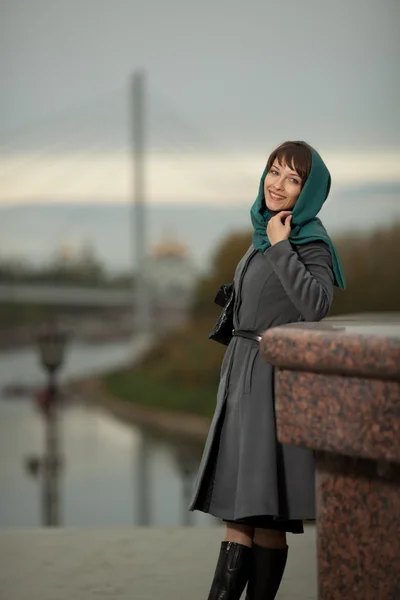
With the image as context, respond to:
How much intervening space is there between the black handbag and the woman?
0.06 metres

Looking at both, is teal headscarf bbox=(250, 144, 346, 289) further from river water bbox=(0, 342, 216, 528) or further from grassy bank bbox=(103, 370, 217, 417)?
grassy bank bbox=(103, 370, 217, 417)

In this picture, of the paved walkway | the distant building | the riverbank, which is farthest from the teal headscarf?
the riverbank

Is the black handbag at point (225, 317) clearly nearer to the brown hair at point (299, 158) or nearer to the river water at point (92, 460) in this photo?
the brown hair at point (299, 158)

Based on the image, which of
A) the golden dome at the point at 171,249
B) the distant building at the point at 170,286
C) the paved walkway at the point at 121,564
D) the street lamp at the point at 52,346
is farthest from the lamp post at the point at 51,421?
the paved walkway at the point at 121,564

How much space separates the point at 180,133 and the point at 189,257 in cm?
105

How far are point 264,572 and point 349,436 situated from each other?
0.73 meters

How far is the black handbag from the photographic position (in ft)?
6.84

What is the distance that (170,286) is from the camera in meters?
9.55

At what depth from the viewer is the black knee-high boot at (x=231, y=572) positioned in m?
1.93

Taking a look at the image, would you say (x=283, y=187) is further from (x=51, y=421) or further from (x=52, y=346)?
(x=51, y=421)

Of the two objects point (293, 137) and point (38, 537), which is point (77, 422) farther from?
point (38, 537)

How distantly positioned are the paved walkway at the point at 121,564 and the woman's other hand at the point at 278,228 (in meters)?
0.96

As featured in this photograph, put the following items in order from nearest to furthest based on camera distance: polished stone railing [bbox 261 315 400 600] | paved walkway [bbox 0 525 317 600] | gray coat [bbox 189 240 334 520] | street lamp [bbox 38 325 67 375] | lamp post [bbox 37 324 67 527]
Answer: polished stone railing [bbox 261 315 400 600] < gray coat [bbox 189 240 334 520] < paved walkway [bbox 0 525 317 600] < street lamp [bbox 38 325 67 375] < lamp post [bbox 37 324 67 527]

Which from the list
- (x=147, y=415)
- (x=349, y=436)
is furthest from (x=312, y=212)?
(x=147, y=415)
